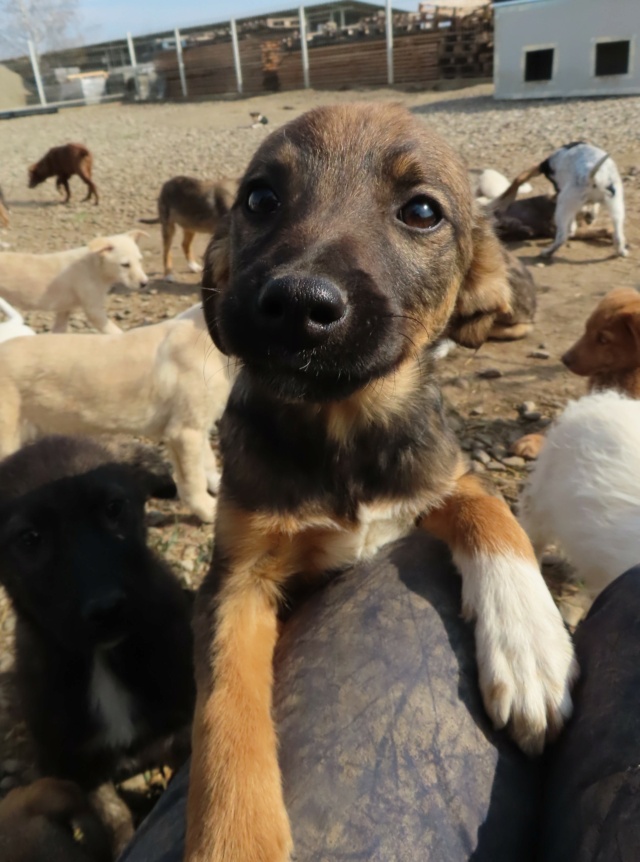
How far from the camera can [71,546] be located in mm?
2732

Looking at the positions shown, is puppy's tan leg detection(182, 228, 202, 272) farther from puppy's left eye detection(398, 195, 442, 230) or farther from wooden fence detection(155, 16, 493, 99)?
wooden fence detection(155, 16, 493, 99)

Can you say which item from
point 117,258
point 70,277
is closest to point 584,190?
point 117,258

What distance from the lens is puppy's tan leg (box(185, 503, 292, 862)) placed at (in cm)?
166

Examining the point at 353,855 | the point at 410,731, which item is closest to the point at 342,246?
the point at 410,731

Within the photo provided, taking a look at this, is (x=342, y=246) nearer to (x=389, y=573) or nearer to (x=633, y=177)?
(x=389, y=573)

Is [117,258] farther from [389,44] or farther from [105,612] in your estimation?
[389,44]

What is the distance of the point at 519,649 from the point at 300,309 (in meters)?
1.15

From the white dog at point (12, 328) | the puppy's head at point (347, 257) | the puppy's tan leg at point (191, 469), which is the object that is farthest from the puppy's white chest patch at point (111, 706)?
the white dog at point (12, 328)

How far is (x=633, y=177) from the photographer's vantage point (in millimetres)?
12422

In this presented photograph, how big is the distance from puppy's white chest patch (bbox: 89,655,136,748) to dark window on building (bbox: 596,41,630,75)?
1124 inches

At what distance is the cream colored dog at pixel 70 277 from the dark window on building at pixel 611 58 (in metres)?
24.3

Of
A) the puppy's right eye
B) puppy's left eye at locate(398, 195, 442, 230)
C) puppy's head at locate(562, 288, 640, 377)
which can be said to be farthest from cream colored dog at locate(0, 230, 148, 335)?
puppy's left eye at locate(398, 195, 442, 230)

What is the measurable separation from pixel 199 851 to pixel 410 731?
61cm

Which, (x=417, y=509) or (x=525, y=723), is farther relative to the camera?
(x=417, y=509)
